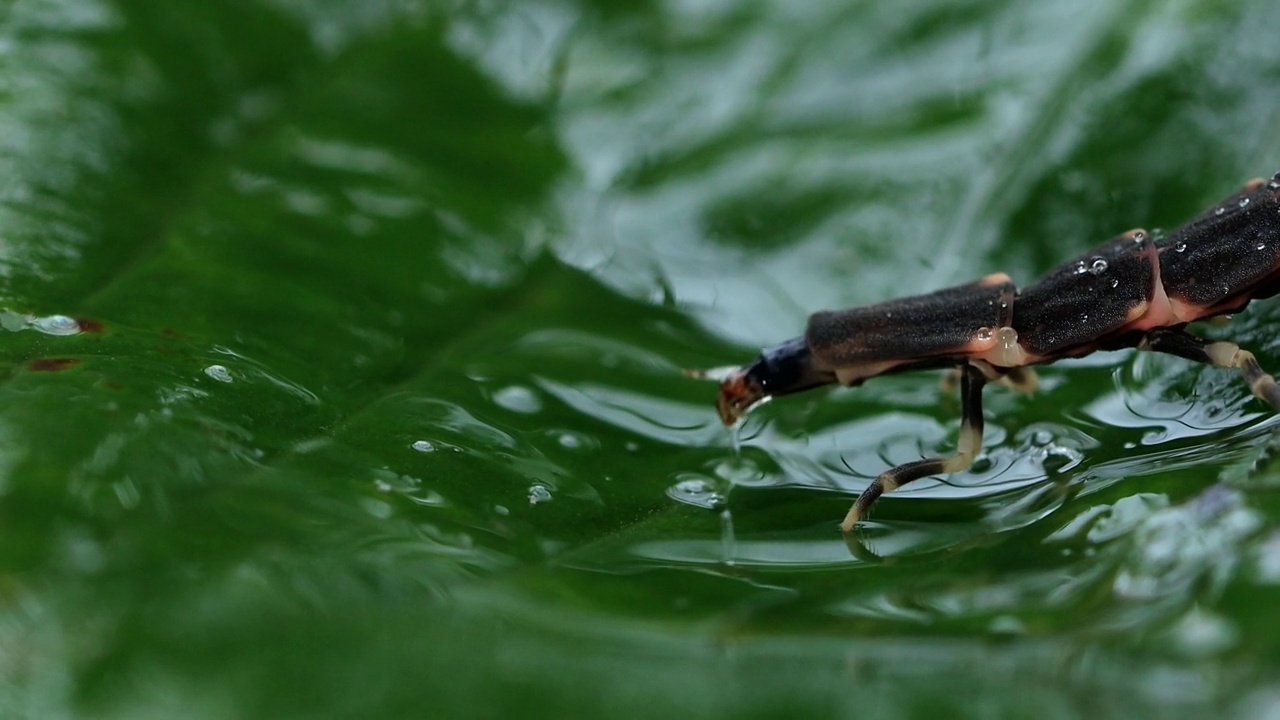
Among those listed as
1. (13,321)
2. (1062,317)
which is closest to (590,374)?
(1062,317)

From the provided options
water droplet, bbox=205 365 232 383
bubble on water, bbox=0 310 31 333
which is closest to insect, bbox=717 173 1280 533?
water droplet, bbox=205 365 232 383

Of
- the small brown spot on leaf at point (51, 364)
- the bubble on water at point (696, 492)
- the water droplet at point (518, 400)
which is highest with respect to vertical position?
the water droplet at point (518, 400)

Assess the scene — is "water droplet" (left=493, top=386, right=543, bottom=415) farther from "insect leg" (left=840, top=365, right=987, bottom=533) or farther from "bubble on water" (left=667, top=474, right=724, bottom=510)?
"insect leg" (left=840, top=365, right=987, bottom=533)

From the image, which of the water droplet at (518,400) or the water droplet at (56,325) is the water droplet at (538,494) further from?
the water droplet at (56,325)

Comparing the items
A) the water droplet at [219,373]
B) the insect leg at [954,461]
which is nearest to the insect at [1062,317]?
the insect leg at [954,461]

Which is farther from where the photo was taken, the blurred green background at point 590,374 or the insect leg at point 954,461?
the insect leg at point 954,461

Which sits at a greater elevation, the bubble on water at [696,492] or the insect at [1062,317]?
the insect at [1062,317]

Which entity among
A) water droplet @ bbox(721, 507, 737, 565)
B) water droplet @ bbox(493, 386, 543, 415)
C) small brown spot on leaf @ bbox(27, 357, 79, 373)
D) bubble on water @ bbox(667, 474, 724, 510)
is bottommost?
water droplet @ bbox(721, 507, 737, 565)
